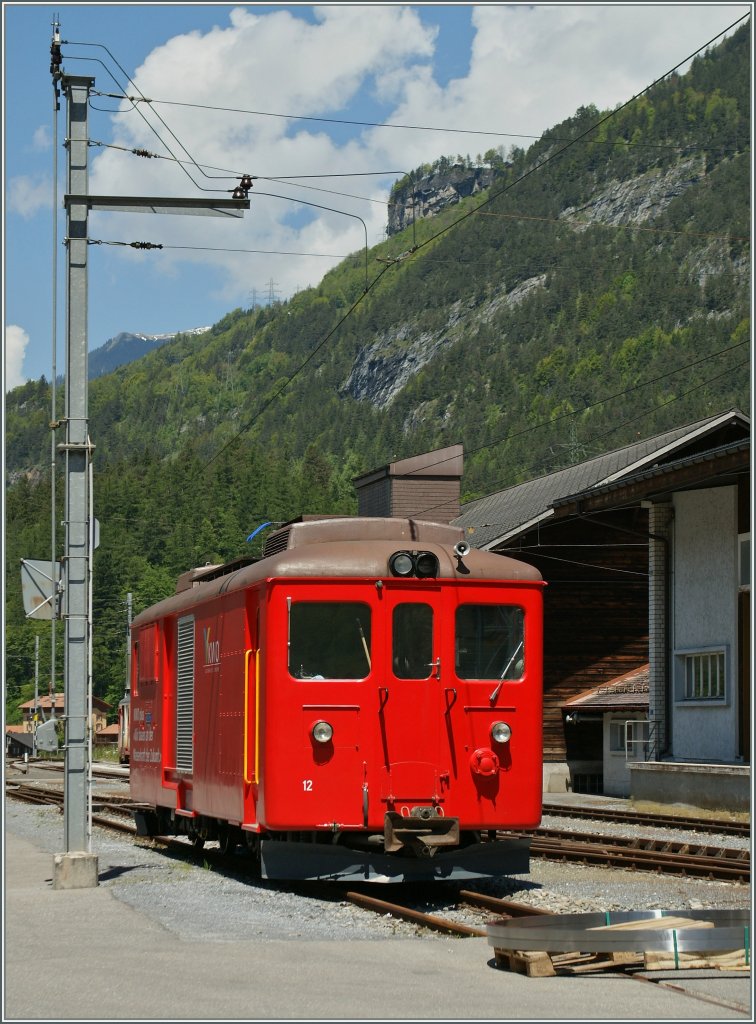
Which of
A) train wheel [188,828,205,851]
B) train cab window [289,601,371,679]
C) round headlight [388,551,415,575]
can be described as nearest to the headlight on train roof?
round headlight [388,551,415,575]

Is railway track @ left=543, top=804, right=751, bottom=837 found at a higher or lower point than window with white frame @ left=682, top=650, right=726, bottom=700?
lower

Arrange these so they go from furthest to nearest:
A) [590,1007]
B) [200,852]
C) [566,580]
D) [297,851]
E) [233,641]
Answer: [566,580] < [200,852] < [233,641] < [297,851] < [590,1007]

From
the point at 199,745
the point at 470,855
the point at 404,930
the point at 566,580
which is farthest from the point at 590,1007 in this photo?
the point at 566,580

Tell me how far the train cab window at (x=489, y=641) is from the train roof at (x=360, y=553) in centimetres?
26

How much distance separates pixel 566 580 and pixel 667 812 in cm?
924

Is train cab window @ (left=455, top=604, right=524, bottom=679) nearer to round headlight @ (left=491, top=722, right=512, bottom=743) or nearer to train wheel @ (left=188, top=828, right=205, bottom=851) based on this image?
round headlight @ (left=491, top=722, right=512, bottom=743)

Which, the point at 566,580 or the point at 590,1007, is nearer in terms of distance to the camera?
the point at 590,1007

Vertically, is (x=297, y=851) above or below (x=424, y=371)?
below

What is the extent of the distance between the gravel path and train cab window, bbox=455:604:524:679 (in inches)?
69.7

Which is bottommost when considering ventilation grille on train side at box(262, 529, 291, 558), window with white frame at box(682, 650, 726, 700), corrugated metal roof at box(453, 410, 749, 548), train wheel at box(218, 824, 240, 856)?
train wheel at box(218, 824, 240, 856)

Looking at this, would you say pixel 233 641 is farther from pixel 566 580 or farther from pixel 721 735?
pixel 566 580

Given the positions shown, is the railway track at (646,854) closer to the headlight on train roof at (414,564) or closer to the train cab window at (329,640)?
the train cab window at (329,640)

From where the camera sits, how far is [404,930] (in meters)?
10.0

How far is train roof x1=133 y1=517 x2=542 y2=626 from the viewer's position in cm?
1193
